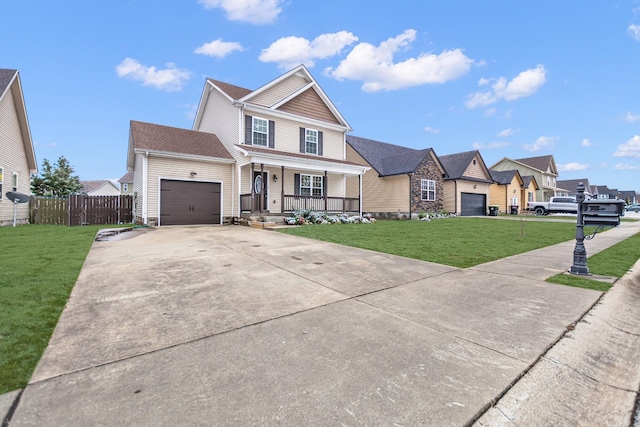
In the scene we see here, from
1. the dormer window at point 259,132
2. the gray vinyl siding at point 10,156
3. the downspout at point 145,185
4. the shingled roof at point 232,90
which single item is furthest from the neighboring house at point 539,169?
the gray vinyl siding at point 10,156

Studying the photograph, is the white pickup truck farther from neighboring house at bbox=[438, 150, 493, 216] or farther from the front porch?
the front porch

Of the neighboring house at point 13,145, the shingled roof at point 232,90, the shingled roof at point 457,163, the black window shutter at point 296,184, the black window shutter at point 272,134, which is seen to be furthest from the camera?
the shingled roof at point 457,163

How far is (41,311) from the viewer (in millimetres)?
3205

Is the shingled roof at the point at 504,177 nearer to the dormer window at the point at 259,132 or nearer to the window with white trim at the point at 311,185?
the window with white trim at the point at 311,185

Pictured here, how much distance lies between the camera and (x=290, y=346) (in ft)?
8.45

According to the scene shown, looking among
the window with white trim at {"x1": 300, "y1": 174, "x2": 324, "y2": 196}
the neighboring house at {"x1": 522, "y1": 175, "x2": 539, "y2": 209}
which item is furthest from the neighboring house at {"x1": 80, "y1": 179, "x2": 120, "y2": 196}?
the neighboring house at {"x1": 522, "y1": 175, "x2": 539, "y2": 209}

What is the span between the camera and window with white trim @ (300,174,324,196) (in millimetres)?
17656

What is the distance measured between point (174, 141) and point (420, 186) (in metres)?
16.8

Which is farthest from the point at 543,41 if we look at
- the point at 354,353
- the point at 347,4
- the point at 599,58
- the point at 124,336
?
the point at 124,336

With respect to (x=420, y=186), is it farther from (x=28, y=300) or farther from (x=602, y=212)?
(x=28, y=300)

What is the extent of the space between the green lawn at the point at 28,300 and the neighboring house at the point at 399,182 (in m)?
18.8

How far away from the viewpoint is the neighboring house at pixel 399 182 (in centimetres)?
2117

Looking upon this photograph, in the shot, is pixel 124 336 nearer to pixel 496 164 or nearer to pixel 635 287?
pixel 635 287

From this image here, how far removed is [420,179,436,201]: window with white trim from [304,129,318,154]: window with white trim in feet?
29.0
